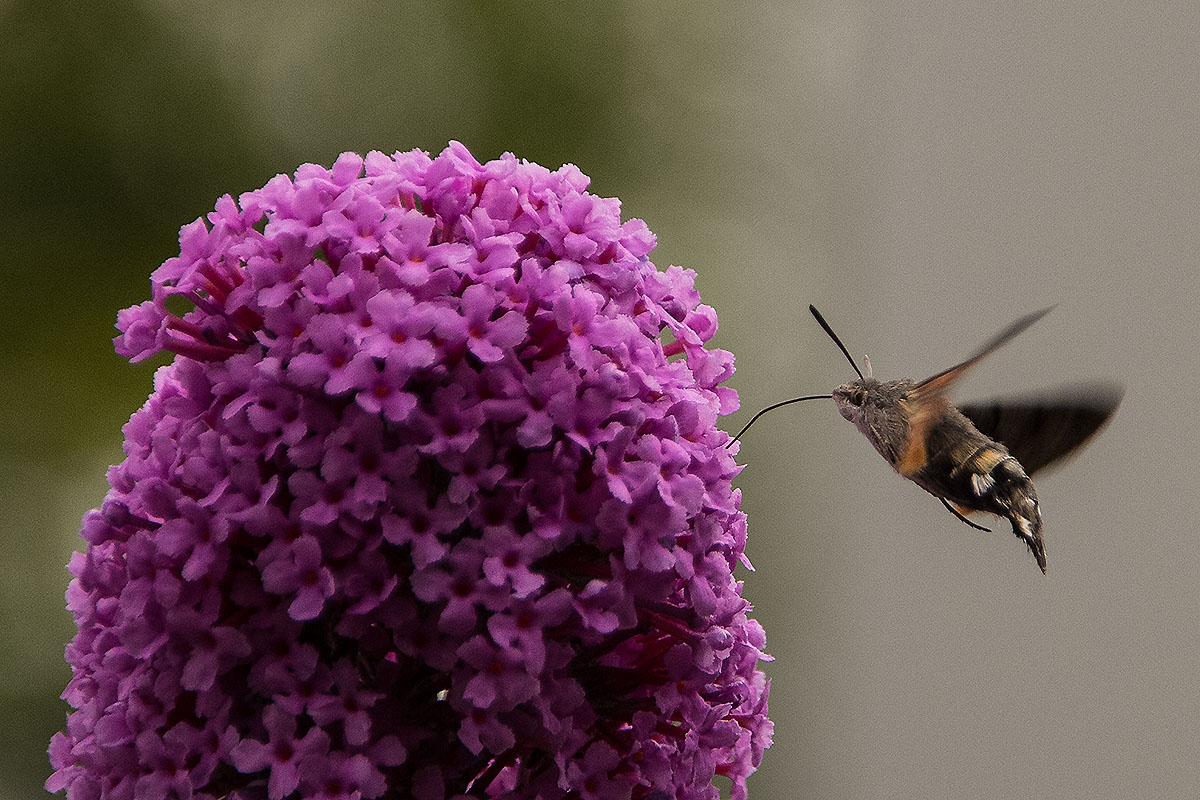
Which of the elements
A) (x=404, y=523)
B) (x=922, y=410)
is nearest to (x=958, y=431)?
(x=922, y=410)

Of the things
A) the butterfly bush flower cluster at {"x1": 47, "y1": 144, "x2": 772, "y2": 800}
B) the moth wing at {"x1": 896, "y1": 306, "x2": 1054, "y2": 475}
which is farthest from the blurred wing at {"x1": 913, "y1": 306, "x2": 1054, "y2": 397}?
the butterfly bush flower cluster at {"x1": 47, "y1": 144, "x2": 772, "y2": 800}

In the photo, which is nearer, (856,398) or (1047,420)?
(856,398)

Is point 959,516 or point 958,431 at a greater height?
point 958,431

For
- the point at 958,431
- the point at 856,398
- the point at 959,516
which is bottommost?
the point at 959,516

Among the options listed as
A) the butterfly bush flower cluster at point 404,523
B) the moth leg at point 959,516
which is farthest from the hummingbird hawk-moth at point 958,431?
the butterfly bush flower cluster at point 404,523

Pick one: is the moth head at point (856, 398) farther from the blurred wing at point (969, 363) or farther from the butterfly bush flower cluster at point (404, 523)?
the butterfly bush flower cluster at point (404, 523)

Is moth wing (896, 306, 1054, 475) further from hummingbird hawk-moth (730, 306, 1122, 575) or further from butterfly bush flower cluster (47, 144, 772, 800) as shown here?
butterfly bush flower cluster (47, 144, 772, 800)

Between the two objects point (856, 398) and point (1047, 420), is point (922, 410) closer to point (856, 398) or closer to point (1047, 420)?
point (856, 398)
